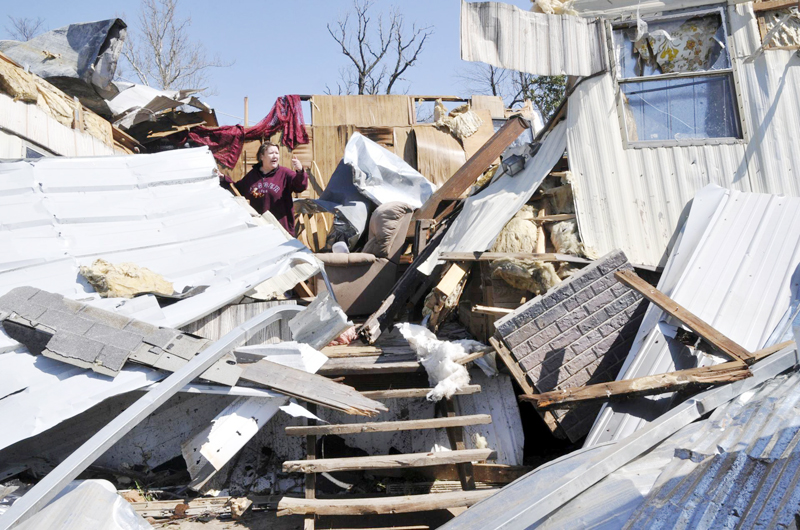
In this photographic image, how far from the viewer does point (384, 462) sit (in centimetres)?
394

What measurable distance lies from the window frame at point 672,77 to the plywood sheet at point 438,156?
4.93 meters

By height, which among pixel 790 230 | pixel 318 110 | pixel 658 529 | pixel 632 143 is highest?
pixel 318 110

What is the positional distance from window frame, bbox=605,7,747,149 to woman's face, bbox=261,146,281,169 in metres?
3.91

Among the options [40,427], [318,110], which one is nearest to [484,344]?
[40,427]

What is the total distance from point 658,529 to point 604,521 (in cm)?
29

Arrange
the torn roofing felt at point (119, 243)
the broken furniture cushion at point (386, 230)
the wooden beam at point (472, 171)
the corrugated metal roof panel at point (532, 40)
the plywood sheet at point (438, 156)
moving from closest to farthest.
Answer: the torn roofing felt at point (119, 243), the corrugated metal roof panel at point (532, 40), the broken furniture cushion at point (386, 230), the wooden beam at point (472, 171), the plywood sheet at point (438, 156)

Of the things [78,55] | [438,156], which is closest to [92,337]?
[78,55]

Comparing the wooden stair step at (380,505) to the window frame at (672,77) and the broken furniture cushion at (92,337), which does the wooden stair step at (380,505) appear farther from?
the window frame at (672,77)

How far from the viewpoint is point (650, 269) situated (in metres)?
5.14

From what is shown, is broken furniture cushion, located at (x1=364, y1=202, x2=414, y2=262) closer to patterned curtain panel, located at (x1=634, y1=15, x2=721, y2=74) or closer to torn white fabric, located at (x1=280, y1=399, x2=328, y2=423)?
torn white fabric, located at (x1=280, y1=399, x2=328, y2=423)

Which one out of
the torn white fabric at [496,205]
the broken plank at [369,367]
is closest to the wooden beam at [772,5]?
the torn white fabric at [496,205]

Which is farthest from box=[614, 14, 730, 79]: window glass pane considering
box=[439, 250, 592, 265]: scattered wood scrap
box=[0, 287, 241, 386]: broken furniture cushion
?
box=[0, 287, 241, 386]: broken furniture cushion

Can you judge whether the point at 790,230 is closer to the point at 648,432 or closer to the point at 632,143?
the point at 632,143

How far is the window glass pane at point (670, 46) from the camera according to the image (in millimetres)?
5668
